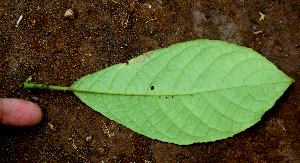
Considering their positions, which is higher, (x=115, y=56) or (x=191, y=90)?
(x=115, y=56)

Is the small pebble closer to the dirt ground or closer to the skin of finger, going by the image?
the dirt ground

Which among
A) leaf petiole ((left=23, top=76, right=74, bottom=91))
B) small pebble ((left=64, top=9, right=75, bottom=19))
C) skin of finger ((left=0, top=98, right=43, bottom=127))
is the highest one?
small pebble ((left=64, top=9, right=75, bottom=19))

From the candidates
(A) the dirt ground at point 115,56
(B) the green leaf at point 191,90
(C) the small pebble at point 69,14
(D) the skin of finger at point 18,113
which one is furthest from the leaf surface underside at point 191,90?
(C) the small pebble at point 69,14

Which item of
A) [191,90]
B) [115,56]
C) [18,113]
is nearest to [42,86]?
[18,113]

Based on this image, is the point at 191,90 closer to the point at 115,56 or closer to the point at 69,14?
the point at 115,56

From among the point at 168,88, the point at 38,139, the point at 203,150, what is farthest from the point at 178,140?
the point at 38,139

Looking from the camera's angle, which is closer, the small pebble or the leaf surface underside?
the leaf surface underside

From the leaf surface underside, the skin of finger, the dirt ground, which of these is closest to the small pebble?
the dirt ground

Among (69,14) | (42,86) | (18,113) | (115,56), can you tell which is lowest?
(18,113)

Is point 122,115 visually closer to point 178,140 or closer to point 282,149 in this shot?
point 178,140
